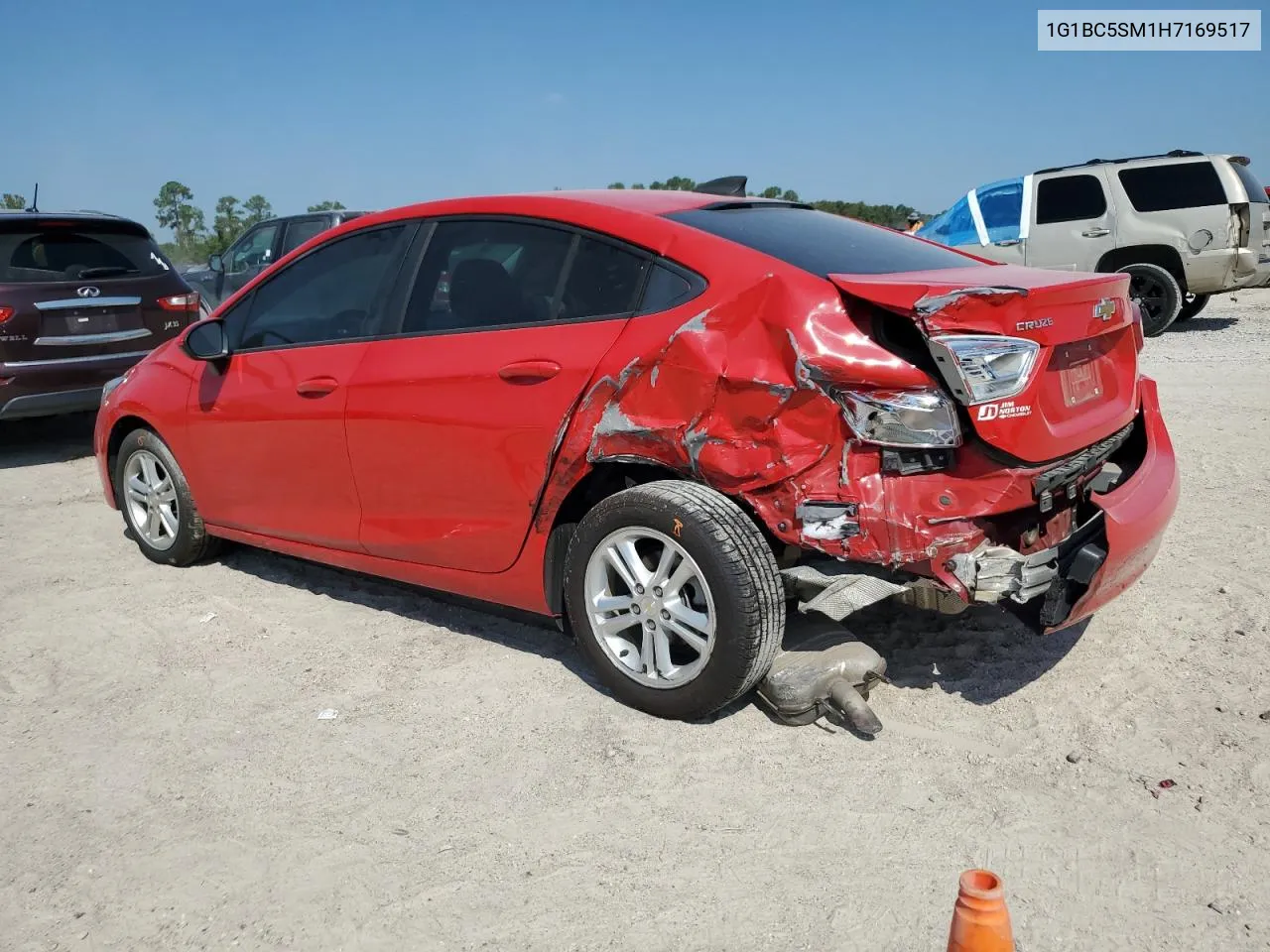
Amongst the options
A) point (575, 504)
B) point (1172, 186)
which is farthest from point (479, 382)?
point (1172, 186)

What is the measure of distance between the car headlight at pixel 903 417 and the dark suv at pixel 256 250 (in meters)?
11.4

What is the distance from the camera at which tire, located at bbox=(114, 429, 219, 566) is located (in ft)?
17.1

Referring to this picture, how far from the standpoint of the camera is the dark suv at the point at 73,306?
25.2 ft

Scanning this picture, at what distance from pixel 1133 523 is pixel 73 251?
774 cm

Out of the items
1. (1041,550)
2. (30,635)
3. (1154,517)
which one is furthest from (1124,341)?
(30,635)

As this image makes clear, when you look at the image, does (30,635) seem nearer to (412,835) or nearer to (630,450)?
(412,835)

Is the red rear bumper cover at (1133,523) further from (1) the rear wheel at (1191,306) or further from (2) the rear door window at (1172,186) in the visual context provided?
(1) the rear wheel at (1191,306)

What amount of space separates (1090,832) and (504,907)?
4.89 ft

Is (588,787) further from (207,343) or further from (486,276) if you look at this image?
(207,343)

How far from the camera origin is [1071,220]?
12305 mm

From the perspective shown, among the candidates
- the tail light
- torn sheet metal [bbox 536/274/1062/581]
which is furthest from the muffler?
the tail light

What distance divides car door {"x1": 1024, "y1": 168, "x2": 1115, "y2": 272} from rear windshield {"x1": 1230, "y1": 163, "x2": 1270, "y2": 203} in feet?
4.29

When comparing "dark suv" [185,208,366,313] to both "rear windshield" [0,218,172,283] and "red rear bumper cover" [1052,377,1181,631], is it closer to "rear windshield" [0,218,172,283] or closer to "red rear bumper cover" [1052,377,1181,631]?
"rear windshield" [0,218,172,283]

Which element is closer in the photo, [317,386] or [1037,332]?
[1037,332]
